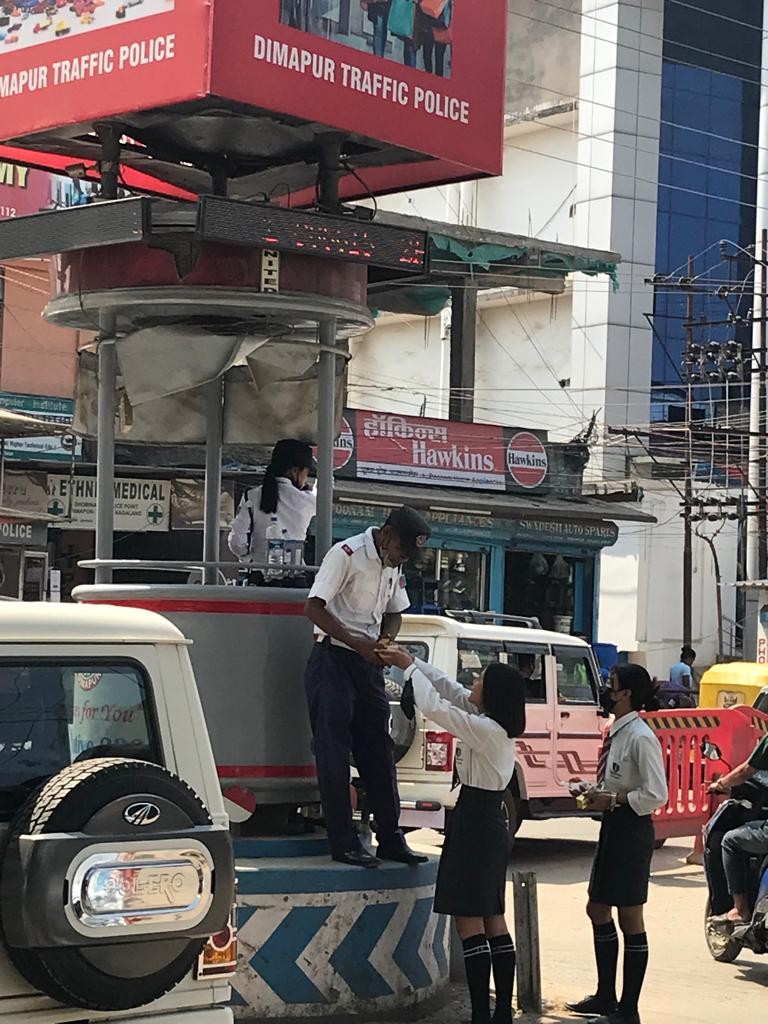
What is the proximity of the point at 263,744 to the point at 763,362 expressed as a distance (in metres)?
31.4

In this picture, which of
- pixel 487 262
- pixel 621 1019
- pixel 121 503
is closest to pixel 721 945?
pixel 621 1019

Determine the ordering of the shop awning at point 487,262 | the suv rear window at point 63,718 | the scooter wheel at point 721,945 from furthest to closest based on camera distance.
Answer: the shop awning at point 487,262, the scooter wheel at point 721,945, the suv rear window at point 63,718

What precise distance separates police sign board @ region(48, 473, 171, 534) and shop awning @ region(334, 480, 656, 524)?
10.6 ft

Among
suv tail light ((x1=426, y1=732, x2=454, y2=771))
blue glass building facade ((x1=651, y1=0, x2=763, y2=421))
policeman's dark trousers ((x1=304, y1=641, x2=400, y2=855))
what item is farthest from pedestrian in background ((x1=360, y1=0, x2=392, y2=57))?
blue glass building facade ((x1=651, y1=0, x2=763, y2=421))

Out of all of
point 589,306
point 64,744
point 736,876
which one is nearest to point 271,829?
point 736,876

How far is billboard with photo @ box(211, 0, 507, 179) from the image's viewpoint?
750cm

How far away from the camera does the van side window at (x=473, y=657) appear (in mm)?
14453

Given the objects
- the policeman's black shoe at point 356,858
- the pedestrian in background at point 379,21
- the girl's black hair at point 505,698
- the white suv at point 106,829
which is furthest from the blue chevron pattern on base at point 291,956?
the pedestrian in background at point 379,21

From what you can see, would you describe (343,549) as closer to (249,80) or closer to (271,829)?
(271,829)

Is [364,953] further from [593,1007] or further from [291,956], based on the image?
[593,1007]

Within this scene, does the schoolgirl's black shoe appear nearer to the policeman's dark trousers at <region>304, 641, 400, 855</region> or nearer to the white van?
the policeman's dark trousers at <region>304, 641, 400, 855</region>

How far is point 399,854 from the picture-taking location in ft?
27.3

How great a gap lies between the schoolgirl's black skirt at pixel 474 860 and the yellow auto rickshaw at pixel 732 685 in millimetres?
12292

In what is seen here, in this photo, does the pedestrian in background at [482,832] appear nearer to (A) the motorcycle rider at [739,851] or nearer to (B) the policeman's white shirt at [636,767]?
(B) the policeman's white shirt at [636,767]
